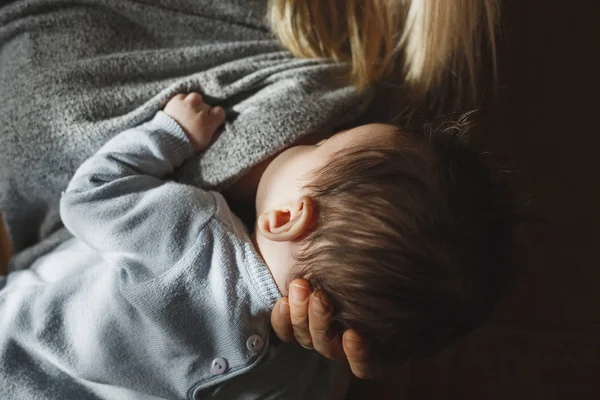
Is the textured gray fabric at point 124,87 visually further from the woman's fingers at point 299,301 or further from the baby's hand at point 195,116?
the woman's fingers at point 299,301

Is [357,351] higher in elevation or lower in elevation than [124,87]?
lower

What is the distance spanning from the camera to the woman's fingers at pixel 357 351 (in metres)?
0.62

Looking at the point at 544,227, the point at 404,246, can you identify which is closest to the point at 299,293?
the point at 404,246

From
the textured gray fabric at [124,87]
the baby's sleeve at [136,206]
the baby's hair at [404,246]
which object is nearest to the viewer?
the baby's hair at [404,246]

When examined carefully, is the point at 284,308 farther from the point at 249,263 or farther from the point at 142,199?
the point at 142,199

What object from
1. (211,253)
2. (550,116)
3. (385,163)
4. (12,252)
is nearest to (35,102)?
(12,252)

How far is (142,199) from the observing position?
734 mm

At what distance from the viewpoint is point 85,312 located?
71 cm

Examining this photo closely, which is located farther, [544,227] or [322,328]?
[544,227]

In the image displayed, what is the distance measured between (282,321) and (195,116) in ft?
1.08

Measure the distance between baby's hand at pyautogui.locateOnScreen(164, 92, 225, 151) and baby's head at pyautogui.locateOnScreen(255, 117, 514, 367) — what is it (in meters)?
0.22

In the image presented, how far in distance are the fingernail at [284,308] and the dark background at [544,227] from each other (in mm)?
382

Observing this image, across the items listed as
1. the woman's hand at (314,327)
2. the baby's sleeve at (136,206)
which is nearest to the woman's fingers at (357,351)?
the woman's hand at (314,327)

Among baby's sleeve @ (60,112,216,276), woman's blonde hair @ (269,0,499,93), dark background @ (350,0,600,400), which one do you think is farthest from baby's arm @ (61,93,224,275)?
dark background @ (350,0,600,400)
